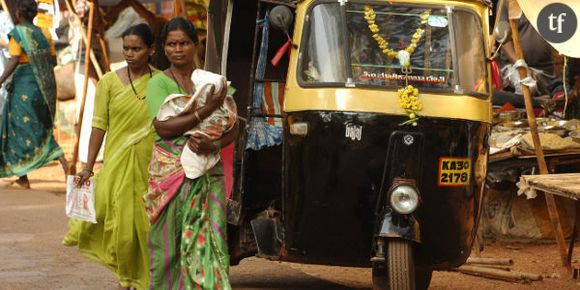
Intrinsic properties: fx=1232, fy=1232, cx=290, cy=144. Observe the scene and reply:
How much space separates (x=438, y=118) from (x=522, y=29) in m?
7.19

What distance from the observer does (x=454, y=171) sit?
23.4 feet

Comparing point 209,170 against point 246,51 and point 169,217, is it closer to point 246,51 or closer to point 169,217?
point 169,217

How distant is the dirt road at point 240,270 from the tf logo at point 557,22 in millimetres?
1824

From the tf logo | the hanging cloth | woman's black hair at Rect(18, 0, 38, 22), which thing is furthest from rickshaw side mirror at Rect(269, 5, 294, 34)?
woman's black hair at Rect(18, 0, 38, 22)

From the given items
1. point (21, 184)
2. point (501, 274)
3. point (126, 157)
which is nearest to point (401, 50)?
point (126, 157)

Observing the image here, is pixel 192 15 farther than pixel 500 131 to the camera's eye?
Yes

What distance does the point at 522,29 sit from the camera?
45.7 ft

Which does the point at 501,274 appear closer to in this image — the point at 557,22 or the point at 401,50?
the point at 557,22

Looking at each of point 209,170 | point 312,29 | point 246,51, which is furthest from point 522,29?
point 209,170

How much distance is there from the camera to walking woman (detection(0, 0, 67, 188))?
13.7 meters

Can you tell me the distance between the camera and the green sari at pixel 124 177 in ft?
24.6

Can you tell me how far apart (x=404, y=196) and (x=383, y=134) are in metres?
0.40

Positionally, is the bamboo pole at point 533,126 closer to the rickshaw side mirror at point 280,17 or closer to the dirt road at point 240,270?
the dirt road at point 240,270

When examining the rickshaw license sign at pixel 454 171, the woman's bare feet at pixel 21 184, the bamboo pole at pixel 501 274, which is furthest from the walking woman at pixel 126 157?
the woman's bare feet at pixel 21 184
